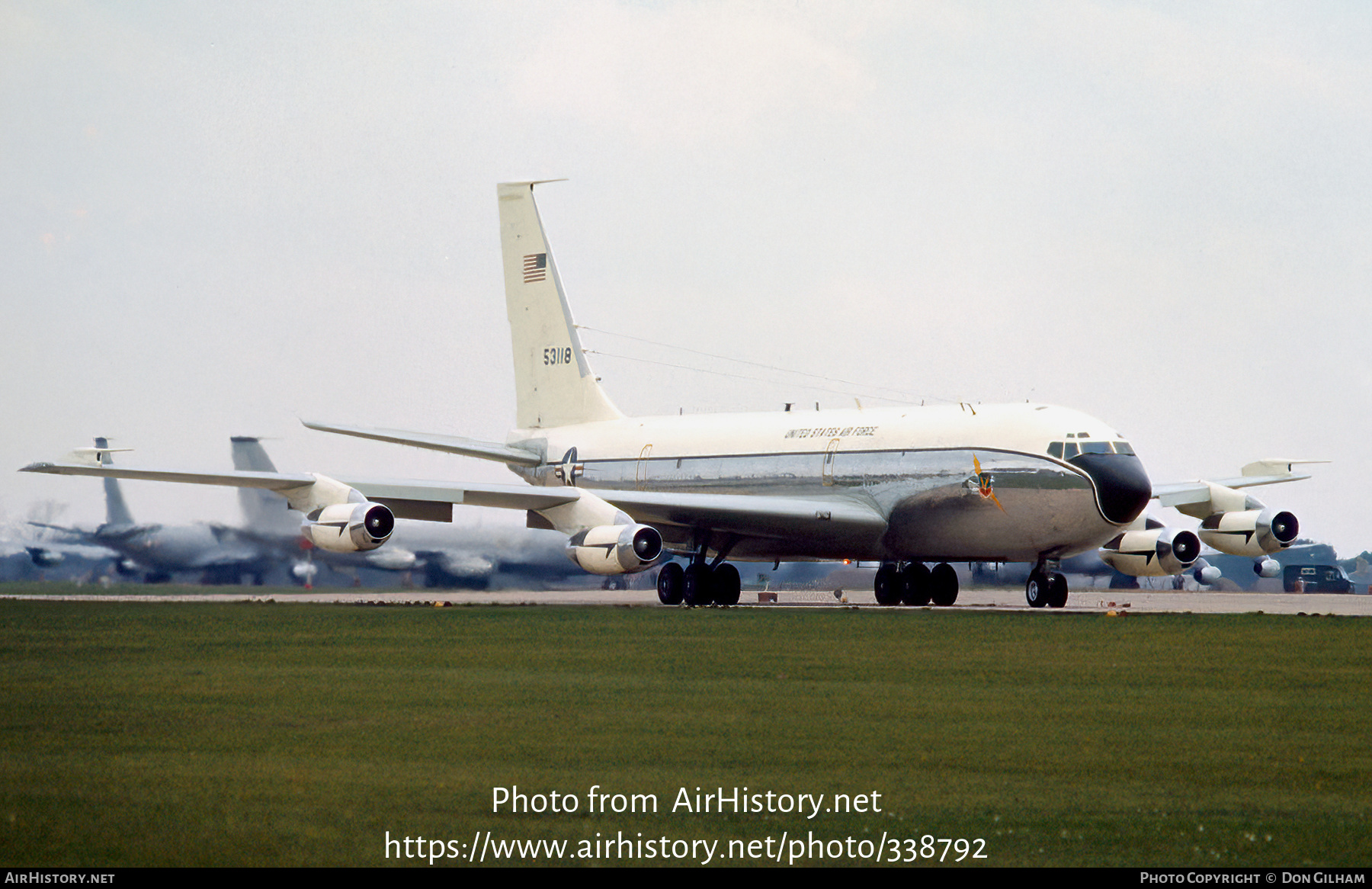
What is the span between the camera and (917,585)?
3734 cm

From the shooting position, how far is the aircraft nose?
31.5 metres

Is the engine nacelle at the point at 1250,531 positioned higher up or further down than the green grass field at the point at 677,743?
higher up

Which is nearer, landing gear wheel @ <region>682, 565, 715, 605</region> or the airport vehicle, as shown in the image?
landing gear wheel @ <region>682, 565, 715, 605</region>

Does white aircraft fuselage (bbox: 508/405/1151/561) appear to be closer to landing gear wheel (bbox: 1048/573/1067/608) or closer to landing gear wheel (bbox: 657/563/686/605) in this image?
landing gear wheel (bbox: 1048/573/1067/608)

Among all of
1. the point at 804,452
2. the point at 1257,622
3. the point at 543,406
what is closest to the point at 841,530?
the point at 804,452

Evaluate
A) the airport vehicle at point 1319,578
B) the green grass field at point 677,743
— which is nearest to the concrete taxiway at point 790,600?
the green grass field at point 677,743

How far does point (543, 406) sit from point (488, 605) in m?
14.1

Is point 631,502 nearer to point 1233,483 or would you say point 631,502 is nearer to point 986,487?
point 986,487

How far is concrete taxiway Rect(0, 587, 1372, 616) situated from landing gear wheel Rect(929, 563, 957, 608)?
41cm

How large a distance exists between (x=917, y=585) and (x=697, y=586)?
16.6 ft

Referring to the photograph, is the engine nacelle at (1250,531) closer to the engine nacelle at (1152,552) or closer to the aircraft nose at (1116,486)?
the engine nacelle at (1152,552)

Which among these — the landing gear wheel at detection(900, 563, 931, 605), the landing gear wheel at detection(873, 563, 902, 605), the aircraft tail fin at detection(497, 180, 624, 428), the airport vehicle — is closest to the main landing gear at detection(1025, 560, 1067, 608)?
the landing gear wheel at detection(900, 563, 931, 605)

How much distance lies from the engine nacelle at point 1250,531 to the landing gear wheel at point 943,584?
6174 millimetres

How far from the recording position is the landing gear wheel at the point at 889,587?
37719 mm
